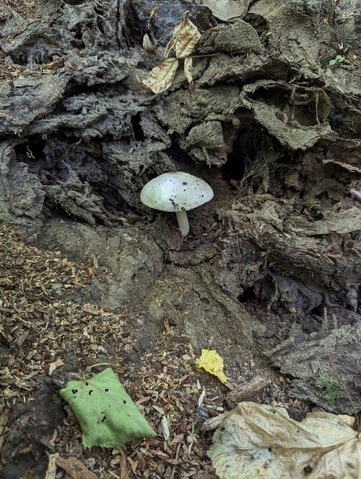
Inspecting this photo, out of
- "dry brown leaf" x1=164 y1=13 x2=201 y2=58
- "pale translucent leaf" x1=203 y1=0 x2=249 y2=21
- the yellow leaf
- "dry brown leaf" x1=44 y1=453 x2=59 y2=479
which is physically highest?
"pale translucent leaf" x1=203 y1=0 x2=249 y2=21

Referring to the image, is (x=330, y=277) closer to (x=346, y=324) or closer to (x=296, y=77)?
(x=346, y=324)

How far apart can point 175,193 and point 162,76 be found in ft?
3.92

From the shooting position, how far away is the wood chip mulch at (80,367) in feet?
5.77

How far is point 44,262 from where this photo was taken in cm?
268

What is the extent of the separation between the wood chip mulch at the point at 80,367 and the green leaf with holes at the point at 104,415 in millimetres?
78

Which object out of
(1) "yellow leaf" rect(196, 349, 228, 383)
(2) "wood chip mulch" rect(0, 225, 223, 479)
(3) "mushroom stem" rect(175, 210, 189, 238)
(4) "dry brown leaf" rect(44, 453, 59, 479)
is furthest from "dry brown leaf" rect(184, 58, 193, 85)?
(4) "dry brown leaf" rect(44, 453, 59, 479)

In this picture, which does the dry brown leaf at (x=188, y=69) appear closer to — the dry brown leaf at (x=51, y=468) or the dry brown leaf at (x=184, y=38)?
the dry brown leaf at (x=184, y=38)

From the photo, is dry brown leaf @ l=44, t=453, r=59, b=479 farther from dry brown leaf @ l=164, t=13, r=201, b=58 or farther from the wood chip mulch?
dry brown leaf @ l=164, t=13, r=201, b=58

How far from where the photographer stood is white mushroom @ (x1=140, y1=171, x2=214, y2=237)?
2.97m

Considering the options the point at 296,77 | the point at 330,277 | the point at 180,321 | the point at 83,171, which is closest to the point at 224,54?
the point at 296,77

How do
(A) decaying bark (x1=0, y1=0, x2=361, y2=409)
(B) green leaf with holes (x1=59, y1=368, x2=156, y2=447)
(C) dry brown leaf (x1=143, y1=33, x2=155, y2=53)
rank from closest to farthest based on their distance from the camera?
(B) green leaf with holes (x1=59, y1=368, x2=156, y2=447), (A) decaying bark (x1=0, y1=0, x2=361, y2=409), (C) dry brown leaf (x1=143, y1=33, x2=155, y2=53)

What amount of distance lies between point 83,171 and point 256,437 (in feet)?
8.50

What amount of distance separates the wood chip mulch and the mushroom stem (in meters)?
0.96

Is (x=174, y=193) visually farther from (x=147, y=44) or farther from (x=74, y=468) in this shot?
(x=74, y=468)
